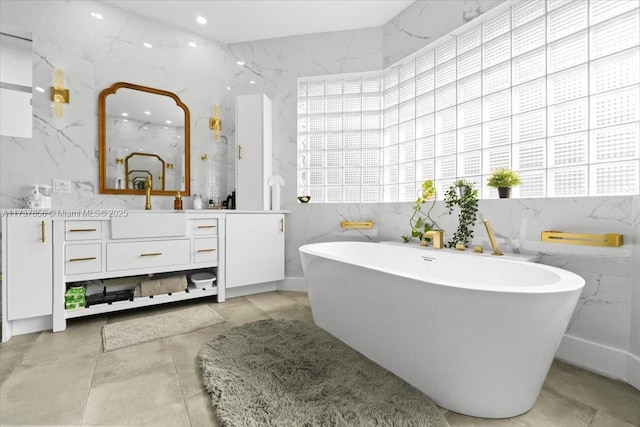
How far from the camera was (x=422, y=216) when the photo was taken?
266 centimetres

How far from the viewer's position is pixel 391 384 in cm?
137

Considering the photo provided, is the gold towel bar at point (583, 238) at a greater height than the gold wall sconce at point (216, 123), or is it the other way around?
the gold wall sconce at point (216, 123)

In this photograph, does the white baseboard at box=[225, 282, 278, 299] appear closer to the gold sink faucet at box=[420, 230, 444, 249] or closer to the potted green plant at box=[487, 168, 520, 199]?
the gold sink faucet at box=[420, 230, 444, 249]

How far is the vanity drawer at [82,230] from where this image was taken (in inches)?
81.2

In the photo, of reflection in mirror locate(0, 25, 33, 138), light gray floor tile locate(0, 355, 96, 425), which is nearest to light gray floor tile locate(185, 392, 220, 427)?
light gray floor tile locate(0, 355, 96, 425)

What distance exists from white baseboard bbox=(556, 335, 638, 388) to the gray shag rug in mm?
1066

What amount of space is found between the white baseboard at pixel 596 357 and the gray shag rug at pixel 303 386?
1.07m

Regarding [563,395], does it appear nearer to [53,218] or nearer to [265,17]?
[53,218]

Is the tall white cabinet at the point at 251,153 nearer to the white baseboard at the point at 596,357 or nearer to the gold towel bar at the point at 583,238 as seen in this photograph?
the gold towel bar at the point at 583,238

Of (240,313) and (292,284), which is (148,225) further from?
(292,284)

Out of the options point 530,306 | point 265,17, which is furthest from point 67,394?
point 265,17

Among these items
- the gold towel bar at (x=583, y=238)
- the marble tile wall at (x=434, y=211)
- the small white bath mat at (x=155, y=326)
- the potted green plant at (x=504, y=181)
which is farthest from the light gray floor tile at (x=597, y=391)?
the small white bath mat at (x=155, y=326)

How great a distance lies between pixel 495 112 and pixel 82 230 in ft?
A: 10.5

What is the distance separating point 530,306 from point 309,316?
1.64 meters
